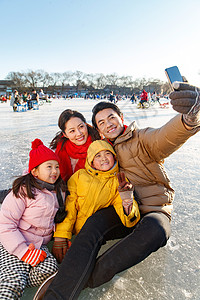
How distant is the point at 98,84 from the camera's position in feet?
259

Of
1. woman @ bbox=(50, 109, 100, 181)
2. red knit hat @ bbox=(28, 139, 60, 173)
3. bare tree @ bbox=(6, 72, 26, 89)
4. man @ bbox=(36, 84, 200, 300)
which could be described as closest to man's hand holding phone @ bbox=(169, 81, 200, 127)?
man @ bbox=(36, 84, 200, 300)

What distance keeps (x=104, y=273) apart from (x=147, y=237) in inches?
12.2

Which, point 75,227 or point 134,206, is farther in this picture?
point 75,227

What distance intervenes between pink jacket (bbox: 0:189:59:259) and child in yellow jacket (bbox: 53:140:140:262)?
0.10 m

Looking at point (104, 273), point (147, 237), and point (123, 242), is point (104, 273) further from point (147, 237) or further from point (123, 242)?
point (147, 237)

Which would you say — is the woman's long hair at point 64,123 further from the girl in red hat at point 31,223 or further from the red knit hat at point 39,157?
the red knit hat at point 39,157

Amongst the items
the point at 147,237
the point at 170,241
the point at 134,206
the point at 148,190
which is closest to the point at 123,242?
the point at 147,237

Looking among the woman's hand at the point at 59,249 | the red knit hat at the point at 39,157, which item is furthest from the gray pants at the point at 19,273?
the red knit hat at the point at 39,157

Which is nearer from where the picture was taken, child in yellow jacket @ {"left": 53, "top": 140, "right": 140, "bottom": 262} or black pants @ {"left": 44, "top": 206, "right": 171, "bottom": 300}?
black pants @ {"left": 44, "top": 206, "right": 171, "bottom": 300}

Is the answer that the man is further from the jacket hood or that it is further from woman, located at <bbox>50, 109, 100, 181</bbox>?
woman, located at <bbox>50, 109, 100, 181</bbox>

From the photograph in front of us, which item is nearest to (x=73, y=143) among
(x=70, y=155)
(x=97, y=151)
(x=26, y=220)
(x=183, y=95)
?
(x=70, y=155)

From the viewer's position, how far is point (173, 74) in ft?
3.90

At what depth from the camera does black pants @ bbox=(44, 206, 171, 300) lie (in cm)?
113

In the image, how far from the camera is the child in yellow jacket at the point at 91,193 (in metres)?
1.56
